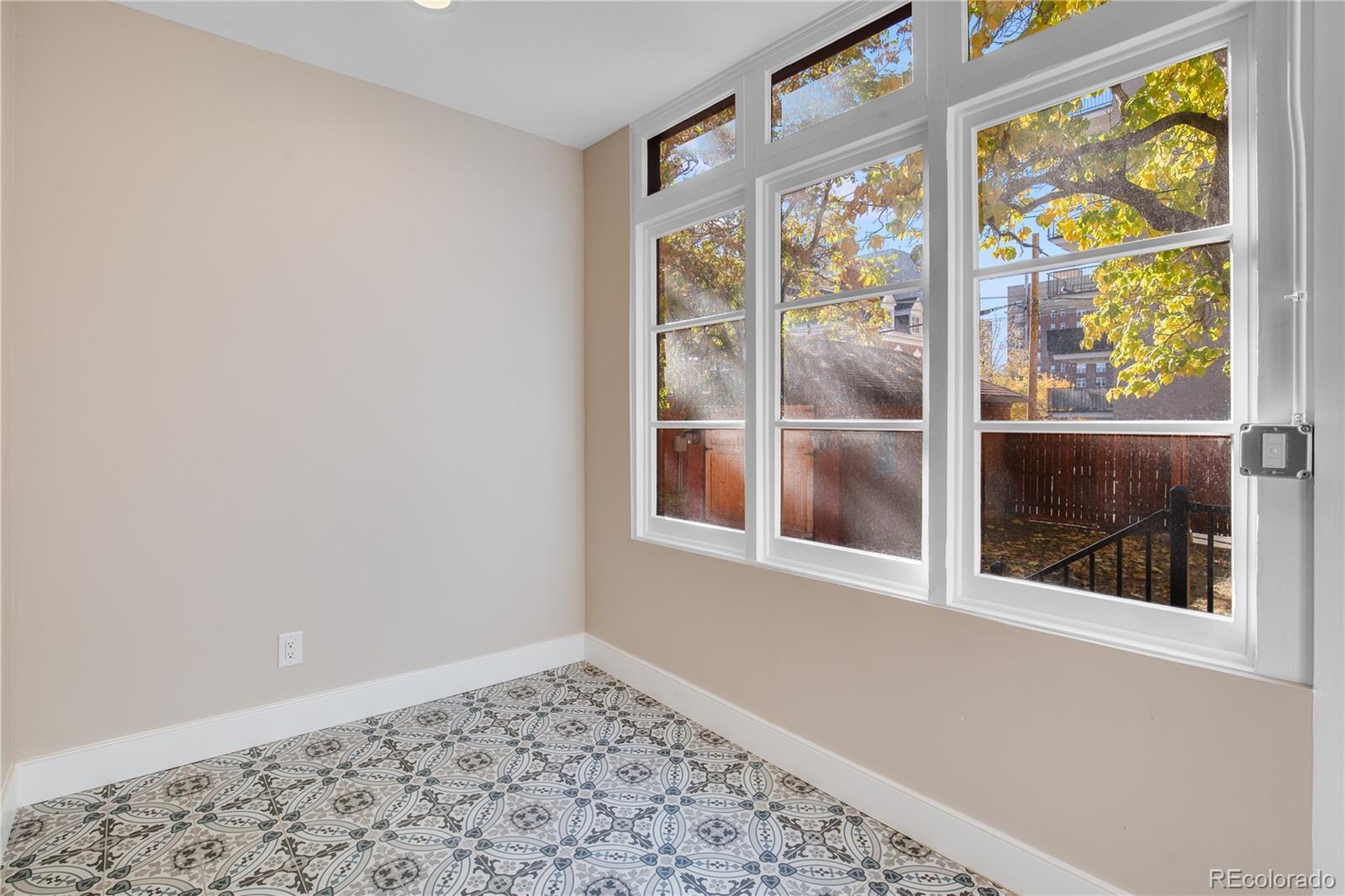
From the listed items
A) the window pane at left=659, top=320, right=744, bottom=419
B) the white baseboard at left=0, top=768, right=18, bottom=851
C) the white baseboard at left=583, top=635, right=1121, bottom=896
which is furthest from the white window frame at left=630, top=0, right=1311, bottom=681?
the white baseboard at left=0, top=768, right=18, bottom=851

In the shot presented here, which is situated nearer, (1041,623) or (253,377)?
(1041,623)

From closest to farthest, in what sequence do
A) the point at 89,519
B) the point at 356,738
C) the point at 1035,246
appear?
the point at 1035,246, the point at 89,519, the point at 356,738

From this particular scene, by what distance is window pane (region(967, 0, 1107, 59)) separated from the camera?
1.73m

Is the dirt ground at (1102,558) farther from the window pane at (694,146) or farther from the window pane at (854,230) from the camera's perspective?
the window pane at (694,146)

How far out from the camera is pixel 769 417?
8.36 ft

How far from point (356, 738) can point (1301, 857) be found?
278 cm

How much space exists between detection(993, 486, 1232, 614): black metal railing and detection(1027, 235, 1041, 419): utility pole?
1.19 feet

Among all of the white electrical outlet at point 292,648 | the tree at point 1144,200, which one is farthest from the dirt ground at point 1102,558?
the white electrical outlet at point 292,648

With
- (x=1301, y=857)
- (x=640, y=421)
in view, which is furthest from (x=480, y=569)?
(x=1301, y=857)

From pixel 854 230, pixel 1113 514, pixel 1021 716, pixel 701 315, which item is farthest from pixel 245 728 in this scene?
pixel 1113 514

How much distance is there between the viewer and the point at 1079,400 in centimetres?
172

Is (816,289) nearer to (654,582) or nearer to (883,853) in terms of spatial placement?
(654,582)

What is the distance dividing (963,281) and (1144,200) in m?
0.45

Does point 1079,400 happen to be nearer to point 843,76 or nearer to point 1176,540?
point 1176,540
